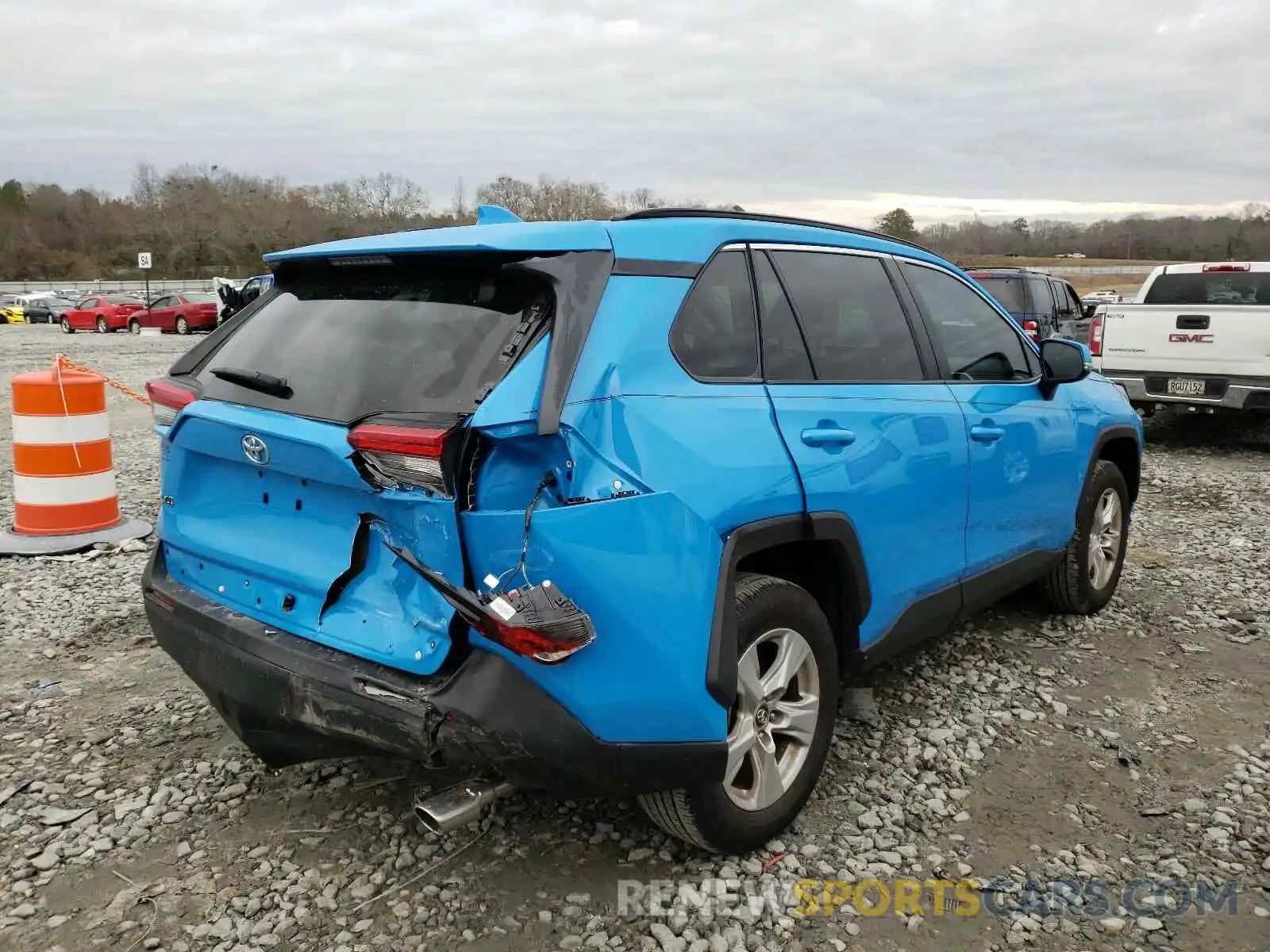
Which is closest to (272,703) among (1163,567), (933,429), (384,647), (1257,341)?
(384,647)

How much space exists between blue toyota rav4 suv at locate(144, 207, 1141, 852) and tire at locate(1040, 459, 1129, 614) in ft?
5.60

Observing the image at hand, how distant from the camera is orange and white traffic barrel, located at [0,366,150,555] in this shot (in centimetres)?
586

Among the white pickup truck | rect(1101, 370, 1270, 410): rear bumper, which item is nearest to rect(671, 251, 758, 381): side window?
rect(1101, 370, 1270, 410): rear bumper

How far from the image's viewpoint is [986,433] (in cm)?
373

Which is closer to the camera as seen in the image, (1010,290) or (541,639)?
(541,639)

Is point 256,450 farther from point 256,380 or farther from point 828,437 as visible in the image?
point 828,437

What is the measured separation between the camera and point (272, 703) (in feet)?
8.54

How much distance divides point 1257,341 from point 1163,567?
4665mm

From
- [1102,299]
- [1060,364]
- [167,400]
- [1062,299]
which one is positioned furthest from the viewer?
[1102,299]

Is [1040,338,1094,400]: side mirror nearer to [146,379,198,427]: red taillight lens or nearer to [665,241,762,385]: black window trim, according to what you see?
[665,241,762,385]: black window trim

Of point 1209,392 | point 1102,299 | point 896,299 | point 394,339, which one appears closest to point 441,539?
point 394,339

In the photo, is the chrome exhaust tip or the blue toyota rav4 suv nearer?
the blue toyota rav4 suv

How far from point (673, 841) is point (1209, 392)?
8.90m

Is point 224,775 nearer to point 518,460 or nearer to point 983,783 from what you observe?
point 518,460
